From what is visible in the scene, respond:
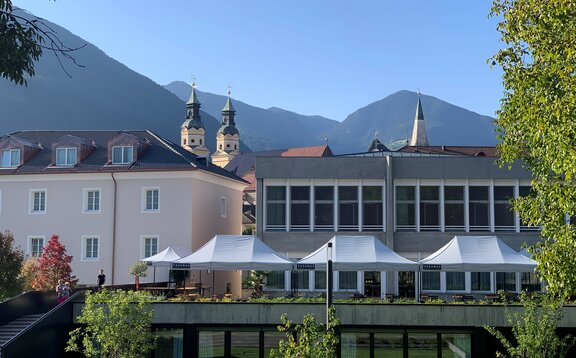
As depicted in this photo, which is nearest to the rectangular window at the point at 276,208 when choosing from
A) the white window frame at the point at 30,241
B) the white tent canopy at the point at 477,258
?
the white tent canopy at the point at 477,258

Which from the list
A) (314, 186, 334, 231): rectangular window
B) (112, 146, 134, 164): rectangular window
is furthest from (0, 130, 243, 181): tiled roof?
(314, 186, 334, 231): rectangular window

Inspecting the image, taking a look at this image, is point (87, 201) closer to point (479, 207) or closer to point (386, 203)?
point (386, 203)

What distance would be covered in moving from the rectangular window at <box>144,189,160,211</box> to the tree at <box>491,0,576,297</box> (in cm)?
2317

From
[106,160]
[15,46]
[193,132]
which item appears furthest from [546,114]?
[193,132]

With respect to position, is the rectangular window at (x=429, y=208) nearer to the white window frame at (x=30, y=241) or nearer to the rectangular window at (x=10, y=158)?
the white window frame at (x=30, y=241)

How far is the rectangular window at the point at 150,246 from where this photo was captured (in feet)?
134

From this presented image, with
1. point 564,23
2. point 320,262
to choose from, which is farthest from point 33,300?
point 564,23

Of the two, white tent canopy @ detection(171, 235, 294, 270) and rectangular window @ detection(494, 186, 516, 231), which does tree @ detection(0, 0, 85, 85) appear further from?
rectangular window @ detection(494, 186, 516, 231)

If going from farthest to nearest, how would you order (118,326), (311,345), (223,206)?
(223,206)
(118,326)
(311,345)

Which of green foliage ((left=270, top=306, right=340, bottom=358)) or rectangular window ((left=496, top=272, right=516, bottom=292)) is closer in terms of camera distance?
green foliage ((left=270, top=306, right=340, bottom=358))

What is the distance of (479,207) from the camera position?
3712 cm

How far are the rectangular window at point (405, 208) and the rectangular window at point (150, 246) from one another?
13142mm

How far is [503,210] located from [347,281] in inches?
334

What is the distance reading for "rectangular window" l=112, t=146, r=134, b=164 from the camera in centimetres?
4191
